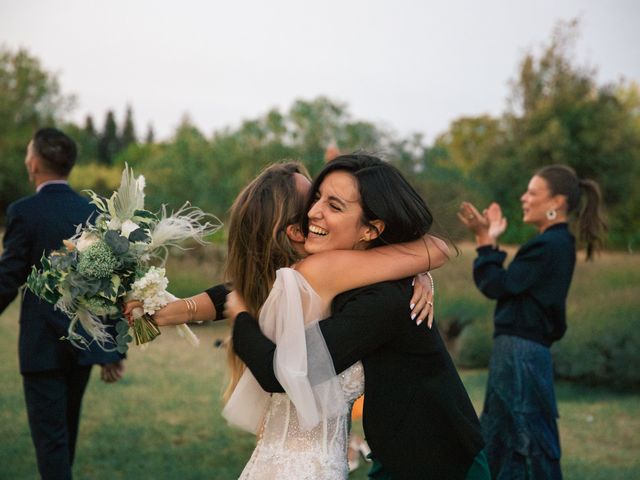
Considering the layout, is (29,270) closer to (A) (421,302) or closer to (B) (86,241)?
(B) (86,241)

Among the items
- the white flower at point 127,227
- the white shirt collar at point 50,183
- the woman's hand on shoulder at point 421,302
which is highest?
the white shirt collar at point 50,183

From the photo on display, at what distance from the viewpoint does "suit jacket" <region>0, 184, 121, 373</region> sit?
461cm

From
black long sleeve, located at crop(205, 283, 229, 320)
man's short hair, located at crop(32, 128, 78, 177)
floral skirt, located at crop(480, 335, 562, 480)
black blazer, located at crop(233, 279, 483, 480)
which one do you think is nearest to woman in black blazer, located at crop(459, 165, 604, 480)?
floral skirt, located at crop(480, 335, 562, 480)

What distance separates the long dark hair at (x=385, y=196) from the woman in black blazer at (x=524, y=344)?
2.17 meters

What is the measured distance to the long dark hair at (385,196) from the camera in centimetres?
260

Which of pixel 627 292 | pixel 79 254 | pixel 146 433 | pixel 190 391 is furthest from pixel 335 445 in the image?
pixel 627 292

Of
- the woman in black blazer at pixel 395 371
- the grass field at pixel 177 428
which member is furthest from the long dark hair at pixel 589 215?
the woman in black blazer at pixel 395 371

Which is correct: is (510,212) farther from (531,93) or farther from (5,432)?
(5,432)

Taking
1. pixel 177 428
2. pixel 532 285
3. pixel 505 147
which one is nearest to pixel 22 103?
pixel 505 147

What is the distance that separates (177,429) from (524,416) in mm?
3833

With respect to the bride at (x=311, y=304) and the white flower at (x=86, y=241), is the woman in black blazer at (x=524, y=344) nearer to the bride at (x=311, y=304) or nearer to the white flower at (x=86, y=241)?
the bride at (x=311, y=304)

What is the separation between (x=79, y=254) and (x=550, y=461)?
337 cm

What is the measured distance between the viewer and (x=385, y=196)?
8.50ft

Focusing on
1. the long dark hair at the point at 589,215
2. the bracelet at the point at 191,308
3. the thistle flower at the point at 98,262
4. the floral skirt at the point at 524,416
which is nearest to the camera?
the thistle flower at the point at 98,262
